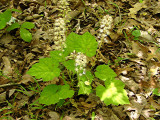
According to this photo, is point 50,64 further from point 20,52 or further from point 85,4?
point 85,4

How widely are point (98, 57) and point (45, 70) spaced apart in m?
1.16

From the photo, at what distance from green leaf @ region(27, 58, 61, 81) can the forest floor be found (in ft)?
1.67

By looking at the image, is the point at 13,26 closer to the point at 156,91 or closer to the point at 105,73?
the point at 105,73

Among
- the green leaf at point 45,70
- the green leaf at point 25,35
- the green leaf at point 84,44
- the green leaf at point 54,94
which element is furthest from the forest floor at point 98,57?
the green leaf at point 45,70

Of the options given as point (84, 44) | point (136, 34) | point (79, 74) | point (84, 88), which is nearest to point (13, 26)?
point (84, 44)

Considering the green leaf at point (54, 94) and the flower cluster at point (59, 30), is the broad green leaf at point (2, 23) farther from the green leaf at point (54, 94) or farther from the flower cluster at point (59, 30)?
the green leaf at point (54, 94)

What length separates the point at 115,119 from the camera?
78.0 inches

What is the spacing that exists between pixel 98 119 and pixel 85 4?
8.95 feet

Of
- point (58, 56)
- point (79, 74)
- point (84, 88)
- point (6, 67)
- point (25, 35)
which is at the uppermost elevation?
point (25, 35)

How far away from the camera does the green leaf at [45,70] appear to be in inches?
69.3

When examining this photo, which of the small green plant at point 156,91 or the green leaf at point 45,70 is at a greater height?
the green leaf at point 45,70

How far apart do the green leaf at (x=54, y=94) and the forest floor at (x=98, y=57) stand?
0.28 metres

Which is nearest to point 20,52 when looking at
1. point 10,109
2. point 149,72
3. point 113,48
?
point 10,109

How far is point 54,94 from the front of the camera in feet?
6.37
